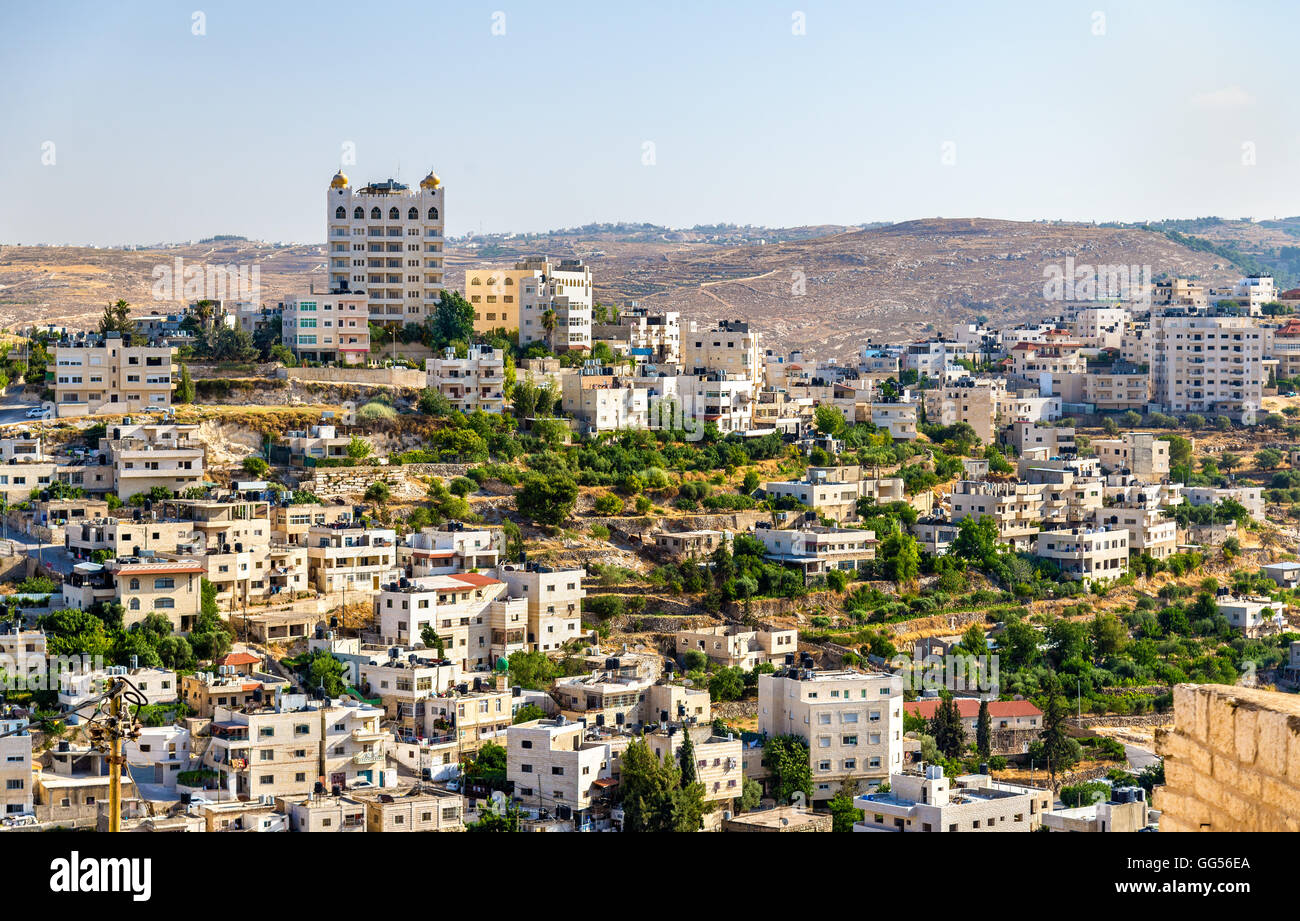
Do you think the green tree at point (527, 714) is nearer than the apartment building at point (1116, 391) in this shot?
Yes

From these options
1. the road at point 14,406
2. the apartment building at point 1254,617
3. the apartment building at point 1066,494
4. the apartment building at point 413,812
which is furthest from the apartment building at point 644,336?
the apartment building at point 413,812

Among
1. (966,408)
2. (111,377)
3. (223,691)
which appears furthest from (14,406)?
(966,408)

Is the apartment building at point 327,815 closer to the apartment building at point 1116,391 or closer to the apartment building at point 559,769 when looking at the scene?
the apartment building at point 559,769

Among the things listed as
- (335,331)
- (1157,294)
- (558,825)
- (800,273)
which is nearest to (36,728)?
(558,825)

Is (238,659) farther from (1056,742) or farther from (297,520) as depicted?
(1056,742)

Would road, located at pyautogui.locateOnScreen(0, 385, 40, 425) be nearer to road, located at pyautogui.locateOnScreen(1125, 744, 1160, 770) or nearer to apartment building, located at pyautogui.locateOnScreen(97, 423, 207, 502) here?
apartment building, located at pyautogui.locateOnScreen(97, 423, 207, 502)

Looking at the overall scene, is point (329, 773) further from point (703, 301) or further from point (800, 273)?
point (800, 273)
